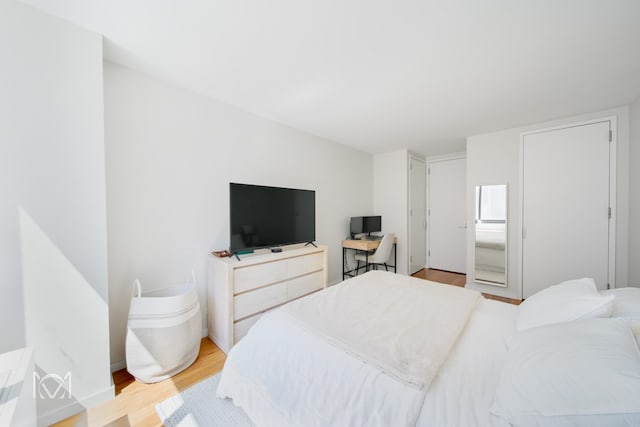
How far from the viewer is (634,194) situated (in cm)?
245

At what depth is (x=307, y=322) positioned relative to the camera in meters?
1.36

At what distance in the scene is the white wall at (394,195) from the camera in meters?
4.20

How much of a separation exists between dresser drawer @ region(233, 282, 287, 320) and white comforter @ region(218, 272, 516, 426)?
2.35ft

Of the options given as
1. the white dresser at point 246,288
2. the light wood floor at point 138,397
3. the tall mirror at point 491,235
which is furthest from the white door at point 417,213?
the light wood floor at point 138,397

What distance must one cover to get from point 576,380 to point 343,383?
0.77 meters

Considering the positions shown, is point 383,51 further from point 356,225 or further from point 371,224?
point 371,224

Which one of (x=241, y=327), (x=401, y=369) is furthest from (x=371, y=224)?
(x=401, y=369)

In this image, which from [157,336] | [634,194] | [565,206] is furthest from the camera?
[565,206]

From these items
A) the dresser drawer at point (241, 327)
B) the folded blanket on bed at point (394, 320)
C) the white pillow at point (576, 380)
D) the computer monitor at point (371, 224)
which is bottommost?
the dresser drawer at point (241, 327)

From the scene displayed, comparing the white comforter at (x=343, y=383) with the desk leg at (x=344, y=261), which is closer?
the white comforter at (x=343, y=383)

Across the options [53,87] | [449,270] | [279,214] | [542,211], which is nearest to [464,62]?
[279,214]

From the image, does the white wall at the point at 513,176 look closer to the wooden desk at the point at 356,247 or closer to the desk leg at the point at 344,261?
the wooden desk at the point at 356,247

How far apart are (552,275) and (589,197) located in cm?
103

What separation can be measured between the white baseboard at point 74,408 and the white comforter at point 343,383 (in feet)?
2.58
